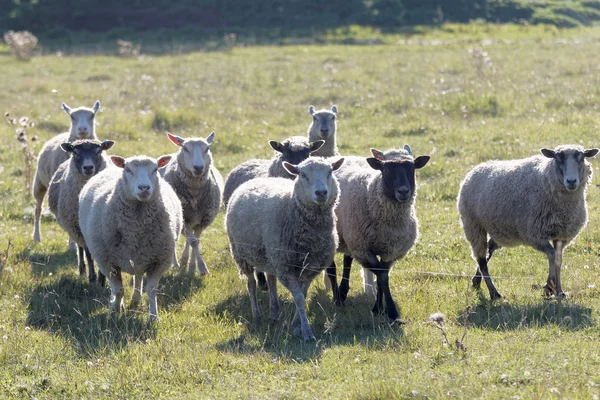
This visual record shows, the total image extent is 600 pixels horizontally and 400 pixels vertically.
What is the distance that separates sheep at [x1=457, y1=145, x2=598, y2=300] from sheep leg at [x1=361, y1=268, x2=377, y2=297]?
107cm

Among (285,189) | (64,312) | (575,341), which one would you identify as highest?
(285,189)

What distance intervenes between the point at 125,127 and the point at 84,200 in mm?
8855

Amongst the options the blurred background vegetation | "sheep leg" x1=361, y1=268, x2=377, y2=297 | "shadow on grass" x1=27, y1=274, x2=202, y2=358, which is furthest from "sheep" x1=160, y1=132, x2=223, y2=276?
the blurred background vegetation

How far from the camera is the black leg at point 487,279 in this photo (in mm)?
8086

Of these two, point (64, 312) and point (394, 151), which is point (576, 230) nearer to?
point (394, 151)

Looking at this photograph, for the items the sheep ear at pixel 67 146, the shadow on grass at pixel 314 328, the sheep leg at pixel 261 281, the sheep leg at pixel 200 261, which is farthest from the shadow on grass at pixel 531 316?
the sheep ear at pixel 67 146

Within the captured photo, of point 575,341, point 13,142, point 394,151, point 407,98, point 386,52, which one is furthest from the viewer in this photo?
point 386,52

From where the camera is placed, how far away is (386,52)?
3198 cm

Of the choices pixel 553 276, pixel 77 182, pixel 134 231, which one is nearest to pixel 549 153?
pixel 553 276

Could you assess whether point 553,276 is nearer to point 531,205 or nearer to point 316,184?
point 531,205

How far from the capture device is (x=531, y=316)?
717 centimetres

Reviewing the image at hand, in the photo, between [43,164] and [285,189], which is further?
[43,164]

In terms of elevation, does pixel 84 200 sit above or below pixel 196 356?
above

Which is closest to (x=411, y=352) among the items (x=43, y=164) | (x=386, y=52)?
(x=43, y=164)
